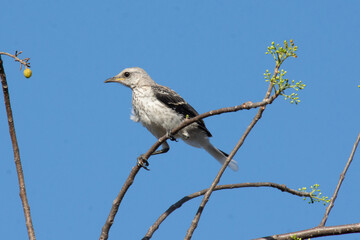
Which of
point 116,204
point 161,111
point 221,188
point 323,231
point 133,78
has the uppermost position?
point 133,78

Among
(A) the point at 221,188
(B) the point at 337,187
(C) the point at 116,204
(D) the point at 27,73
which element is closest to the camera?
(D) the point at 27,73

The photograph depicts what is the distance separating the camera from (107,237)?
4996mm

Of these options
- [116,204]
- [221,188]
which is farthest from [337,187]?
[116,204]

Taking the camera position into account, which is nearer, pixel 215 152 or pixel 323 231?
pixel 323 231

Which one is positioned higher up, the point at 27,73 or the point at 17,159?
the point at 27,73

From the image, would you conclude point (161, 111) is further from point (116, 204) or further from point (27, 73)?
point (27, 73)

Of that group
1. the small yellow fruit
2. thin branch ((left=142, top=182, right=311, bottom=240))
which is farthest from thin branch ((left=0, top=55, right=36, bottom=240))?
thin branch ((left=142, top=182, right=311, bottom=240))

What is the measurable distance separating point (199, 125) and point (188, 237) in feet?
15.6

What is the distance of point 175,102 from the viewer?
8.70 metres

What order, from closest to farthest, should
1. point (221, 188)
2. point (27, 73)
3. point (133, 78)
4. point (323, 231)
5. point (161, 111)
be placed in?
point (27, 73) < point (323, 231) < point (221, 188) < point (161, 111) < point (133, 78)

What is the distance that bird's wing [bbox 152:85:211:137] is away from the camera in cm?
862

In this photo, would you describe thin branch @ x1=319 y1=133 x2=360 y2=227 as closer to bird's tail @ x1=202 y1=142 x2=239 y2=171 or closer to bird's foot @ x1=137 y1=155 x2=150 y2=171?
bird's foot @ x1=137 y1=155 x2=150 y2=171

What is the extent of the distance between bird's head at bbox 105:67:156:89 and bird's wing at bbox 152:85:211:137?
0.95ft

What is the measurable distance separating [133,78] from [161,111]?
122 centimetres
